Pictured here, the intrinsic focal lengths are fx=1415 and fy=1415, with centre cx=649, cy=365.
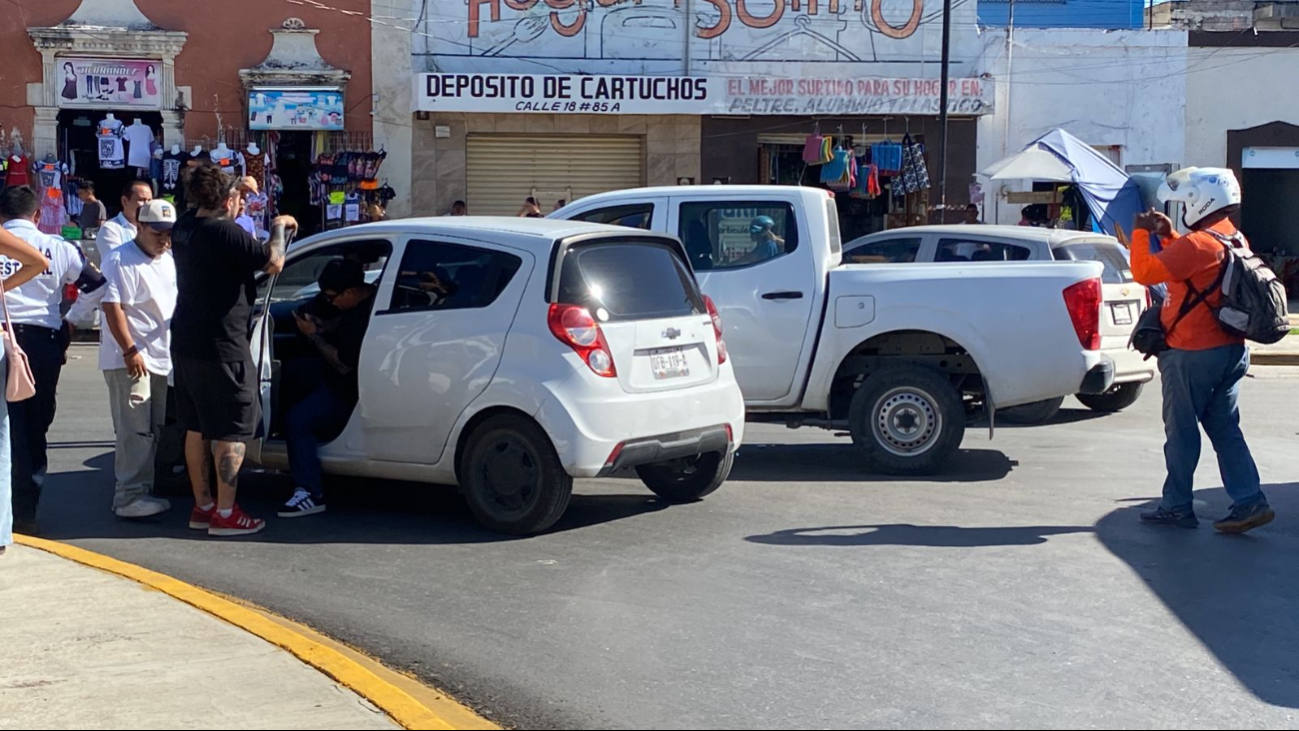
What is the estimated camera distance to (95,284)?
7.68m

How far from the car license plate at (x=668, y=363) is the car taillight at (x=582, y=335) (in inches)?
13.4

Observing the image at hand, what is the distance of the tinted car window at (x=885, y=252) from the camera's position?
1231 centimetres

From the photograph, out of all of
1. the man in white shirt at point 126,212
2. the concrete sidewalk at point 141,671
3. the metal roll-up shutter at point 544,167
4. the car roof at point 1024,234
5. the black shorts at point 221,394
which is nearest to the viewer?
the concrete sidewalk at point 141,671

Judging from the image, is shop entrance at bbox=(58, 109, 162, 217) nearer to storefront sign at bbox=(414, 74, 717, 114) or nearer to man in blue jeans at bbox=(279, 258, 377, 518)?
storefront sign at bbox=(414, 74, 717, 114)

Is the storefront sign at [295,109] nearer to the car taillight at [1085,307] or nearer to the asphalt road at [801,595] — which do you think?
the asphalt road at [801,595]

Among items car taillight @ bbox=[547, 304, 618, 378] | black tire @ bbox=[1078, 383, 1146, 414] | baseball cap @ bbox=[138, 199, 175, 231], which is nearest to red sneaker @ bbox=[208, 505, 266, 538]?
baseball cap @ bbox=[138, 199, 175, 231]

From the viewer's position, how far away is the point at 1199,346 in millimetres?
7637

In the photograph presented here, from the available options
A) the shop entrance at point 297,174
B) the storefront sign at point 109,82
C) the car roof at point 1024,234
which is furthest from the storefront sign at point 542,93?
the car roof at point 1024,234

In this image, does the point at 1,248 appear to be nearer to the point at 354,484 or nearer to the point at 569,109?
the point at 354,484

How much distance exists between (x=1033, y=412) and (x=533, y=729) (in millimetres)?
8210

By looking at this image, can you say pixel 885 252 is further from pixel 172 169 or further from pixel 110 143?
pixel 110 143

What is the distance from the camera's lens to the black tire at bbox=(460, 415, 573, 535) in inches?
288

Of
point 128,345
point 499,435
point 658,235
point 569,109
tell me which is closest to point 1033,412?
point 658,235

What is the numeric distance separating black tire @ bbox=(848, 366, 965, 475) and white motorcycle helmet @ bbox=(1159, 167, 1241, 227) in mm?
2124
